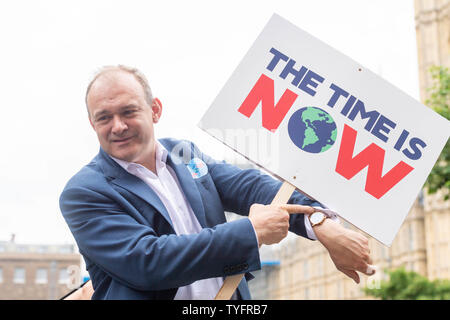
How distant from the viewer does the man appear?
2.01 m

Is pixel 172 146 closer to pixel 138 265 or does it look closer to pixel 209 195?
pixel 209 195

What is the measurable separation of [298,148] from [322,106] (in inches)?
7.2

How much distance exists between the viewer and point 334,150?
229cm

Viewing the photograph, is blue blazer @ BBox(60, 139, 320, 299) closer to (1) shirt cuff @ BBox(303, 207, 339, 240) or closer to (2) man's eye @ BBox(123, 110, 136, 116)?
(1) shirt cuff @ BBox(303, 207, 339, 240)

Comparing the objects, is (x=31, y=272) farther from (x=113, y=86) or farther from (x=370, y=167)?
(x=370, y=167)

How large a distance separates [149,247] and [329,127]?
80cm

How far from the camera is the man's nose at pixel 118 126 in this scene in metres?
2.10

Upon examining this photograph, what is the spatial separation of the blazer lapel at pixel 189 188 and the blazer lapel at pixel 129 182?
11 centimetres

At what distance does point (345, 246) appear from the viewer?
7.06ft

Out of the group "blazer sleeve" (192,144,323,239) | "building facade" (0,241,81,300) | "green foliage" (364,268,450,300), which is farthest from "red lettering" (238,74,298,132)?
"green foliage" (364,268,450,300)

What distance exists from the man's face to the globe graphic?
54 cm

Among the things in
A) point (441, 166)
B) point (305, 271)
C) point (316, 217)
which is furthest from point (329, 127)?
point (305, 271)

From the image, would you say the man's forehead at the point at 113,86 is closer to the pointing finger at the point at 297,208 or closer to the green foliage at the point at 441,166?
the pointing finger at the point at 297,208

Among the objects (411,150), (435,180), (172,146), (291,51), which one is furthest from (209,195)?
(435,180)
